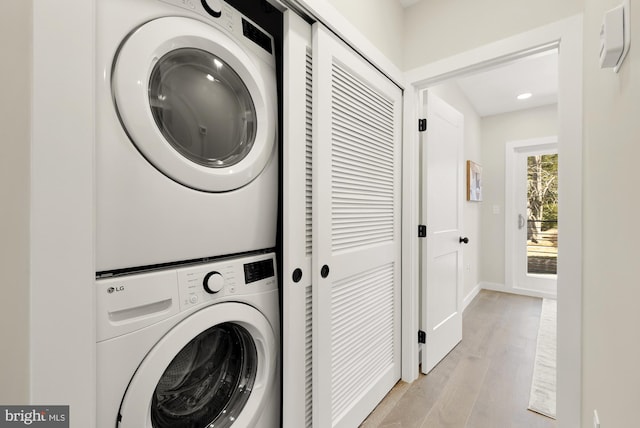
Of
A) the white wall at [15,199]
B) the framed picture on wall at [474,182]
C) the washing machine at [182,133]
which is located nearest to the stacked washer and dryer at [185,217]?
the washing machine at [182,133]

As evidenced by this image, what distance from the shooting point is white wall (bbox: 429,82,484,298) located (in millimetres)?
3416

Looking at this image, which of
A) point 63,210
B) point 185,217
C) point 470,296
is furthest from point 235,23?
point 470,296

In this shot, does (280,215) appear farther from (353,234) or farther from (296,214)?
(353,234)

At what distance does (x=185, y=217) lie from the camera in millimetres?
816

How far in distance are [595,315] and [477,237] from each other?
3348 millimetres

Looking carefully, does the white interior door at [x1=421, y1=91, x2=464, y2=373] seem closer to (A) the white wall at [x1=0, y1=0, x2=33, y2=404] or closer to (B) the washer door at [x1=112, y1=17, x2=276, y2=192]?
(B) the washer door at [x1=112, y1=17, x2=276, y2=192]

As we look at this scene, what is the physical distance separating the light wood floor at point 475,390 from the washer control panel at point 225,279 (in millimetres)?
1121

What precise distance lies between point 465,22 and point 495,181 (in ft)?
10.2

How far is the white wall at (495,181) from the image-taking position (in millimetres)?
3938

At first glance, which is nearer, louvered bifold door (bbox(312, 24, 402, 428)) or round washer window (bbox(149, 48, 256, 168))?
round washer window (bbox(149, 48, 256, 168))

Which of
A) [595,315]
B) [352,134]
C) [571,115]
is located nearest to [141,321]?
[352,134]

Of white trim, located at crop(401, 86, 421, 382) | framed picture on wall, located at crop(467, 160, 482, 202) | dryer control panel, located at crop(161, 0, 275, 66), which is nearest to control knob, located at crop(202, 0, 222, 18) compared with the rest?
dryer control panel, located at crop(161, 0, 275, 66)

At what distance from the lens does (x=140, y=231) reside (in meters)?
0.73

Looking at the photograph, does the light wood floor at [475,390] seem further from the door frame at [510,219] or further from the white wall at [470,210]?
the door frame at [510,219]
